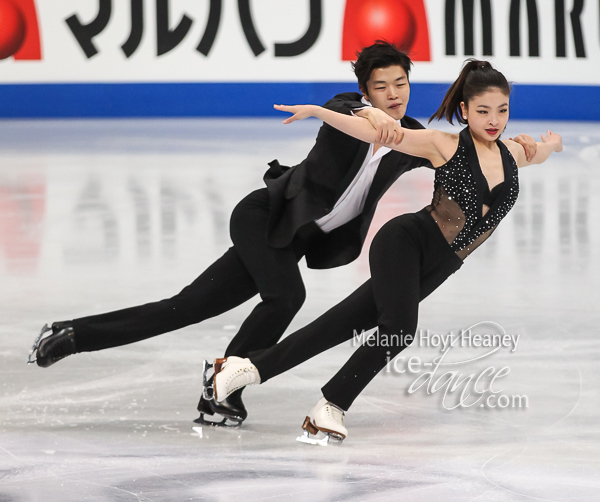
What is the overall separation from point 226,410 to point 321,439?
0.30m

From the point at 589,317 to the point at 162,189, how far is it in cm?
352

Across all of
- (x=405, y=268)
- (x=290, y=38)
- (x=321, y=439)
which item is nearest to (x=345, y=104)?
(x=405, y=268)

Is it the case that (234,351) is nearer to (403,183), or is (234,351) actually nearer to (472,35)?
(403,183)

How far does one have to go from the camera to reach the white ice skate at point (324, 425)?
250 centimetres

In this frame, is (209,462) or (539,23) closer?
(209,462)

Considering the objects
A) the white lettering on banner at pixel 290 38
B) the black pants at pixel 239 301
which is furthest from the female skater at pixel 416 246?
the white lettering on banner at pixel 290 38

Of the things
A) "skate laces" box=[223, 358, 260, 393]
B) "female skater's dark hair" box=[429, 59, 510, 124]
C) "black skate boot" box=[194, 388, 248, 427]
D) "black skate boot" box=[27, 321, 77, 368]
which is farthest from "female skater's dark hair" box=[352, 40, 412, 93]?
"black skate boot" box=[27, 321, 77, 368]

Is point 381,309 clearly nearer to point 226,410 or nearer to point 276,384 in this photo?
point 226,410

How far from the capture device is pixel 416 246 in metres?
2.56

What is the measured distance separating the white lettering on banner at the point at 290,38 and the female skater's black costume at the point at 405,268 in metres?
8.21

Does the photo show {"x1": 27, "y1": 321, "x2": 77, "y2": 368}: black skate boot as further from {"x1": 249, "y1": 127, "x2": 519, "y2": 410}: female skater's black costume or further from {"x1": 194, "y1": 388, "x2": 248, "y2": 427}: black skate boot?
{"x1": 249, "y1": 127, "x2": 519, "y2": 410}: female skater's black costume

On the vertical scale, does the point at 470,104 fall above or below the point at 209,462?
above

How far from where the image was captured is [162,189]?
650 cm

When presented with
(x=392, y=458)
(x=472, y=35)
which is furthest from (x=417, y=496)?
(x=472, y=35)
